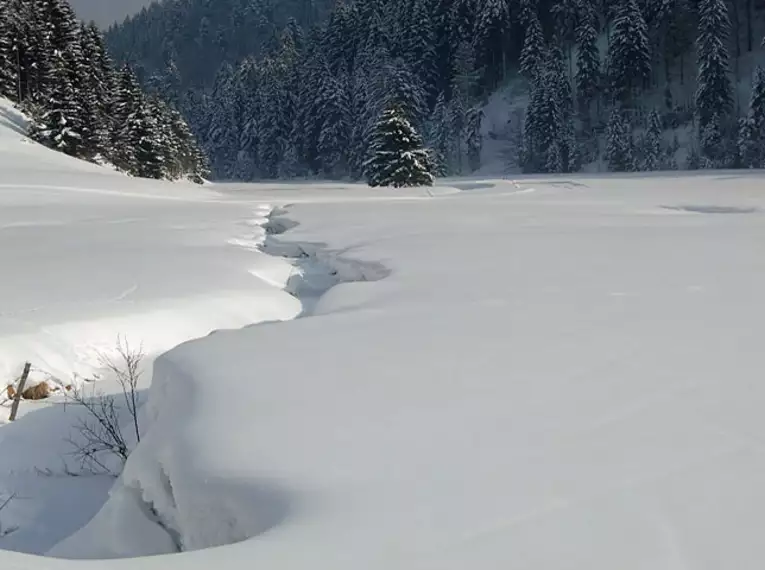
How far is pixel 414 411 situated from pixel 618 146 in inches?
2026

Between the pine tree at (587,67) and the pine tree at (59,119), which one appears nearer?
the pine tree at (59,119)

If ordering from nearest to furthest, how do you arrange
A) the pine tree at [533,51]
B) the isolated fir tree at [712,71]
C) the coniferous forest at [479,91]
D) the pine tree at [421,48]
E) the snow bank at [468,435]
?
the snow bank at [468,435] < the coniferous forest at [479,91] < the isolated fir tree at [712,71] < the pine tree at [533,51] < the pine tree at [421,48]

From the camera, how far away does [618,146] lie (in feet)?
167

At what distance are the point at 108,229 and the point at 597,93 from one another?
175 feet

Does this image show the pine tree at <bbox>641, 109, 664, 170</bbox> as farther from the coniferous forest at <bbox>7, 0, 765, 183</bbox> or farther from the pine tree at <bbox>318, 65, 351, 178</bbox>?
the pine tree at <bbox>318, 65, 351, 178</bbox>

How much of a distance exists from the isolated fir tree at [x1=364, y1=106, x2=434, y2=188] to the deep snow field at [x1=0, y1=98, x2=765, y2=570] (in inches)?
887

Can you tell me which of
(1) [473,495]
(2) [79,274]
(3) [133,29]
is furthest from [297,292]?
(3) [133,29]

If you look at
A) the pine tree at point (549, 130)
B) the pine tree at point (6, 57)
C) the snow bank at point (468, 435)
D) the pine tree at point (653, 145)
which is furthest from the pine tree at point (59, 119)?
the pine tree at point (653, 145)

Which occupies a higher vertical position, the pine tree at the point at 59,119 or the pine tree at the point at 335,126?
the pine tree at the point at 335,126

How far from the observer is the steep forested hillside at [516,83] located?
5078 centimetres

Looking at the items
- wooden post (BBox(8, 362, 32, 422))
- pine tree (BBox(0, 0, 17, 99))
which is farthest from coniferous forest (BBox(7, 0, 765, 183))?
wooden post (BBox(8, 362, 32, 422))

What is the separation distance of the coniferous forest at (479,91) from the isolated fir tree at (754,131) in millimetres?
87

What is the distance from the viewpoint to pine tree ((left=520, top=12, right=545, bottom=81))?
62281 mm

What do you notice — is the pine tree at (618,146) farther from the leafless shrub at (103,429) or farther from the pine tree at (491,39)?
the leafless shrub at (103,429)
